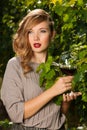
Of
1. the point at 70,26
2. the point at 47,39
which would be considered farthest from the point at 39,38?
the point at 70,26

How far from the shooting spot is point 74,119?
18.1ft

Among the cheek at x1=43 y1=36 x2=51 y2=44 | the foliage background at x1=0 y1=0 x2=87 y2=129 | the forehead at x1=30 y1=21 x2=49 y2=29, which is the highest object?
the forehead at x1=30 y1=21 x2=49 y2=29

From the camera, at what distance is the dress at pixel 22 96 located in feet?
10.4

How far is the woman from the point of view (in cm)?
315

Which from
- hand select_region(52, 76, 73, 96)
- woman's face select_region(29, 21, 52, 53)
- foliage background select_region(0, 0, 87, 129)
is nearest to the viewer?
hand select_region(52, 76, 73, 96)

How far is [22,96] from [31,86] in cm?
9

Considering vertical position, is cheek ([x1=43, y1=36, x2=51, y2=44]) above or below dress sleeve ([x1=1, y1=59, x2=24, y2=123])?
above

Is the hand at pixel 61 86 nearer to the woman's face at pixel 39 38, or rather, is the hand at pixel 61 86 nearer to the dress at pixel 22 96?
the dress at pixel 22 96

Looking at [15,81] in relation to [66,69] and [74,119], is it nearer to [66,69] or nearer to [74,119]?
[66,69]

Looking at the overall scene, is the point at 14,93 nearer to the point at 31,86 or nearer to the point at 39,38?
the point at 31,86

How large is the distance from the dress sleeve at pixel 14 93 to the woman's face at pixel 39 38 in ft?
0.59

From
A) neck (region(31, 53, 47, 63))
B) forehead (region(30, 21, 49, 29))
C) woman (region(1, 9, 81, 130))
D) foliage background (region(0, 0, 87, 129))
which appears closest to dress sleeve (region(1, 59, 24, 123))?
woman (region(1, 9, 81, 130))

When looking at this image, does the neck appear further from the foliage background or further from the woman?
the foliage background

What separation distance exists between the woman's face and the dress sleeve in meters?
0.18
